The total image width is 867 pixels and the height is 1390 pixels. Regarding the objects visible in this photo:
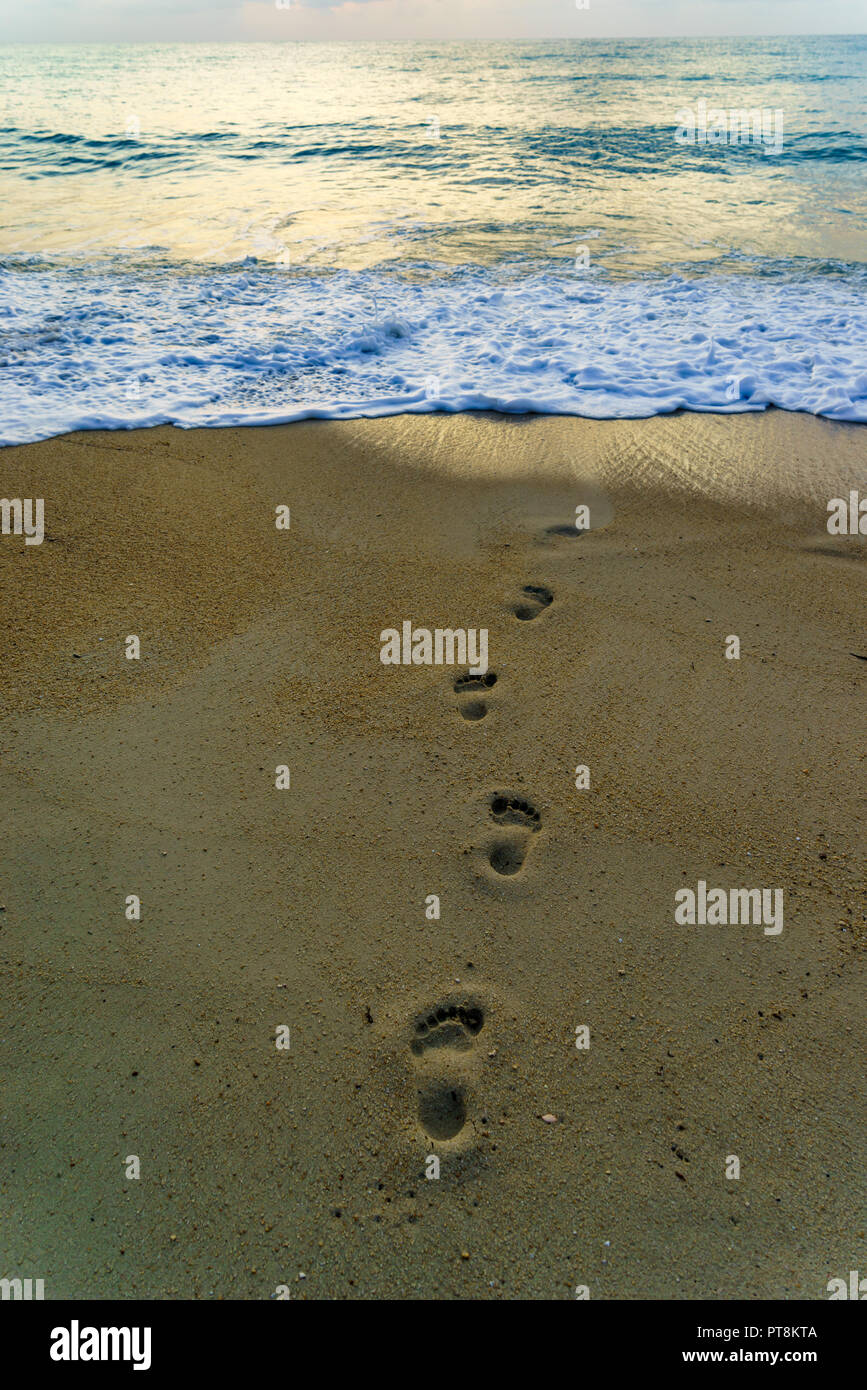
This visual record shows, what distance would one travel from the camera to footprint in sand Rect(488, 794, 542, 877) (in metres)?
2.78

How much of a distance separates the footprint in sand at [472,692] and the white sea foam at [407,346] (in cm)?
309

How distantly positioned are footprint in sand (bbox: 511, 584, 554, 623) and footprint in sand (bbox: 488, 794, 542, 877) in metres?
1.18

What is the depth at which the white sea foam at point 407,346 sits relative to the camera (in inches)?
232

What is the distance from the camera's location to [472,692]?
11.3ft

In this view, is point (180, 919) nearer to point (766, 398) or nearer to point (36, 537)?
point (36, 537)

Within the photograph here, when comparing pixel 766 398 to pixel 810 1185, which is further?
pixel 766 398

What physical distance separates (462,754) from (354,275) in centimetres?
778

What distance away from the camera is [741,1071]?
2.25m

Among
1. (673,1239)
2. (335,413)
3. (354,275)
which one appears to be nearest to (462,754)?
(673,1239)
